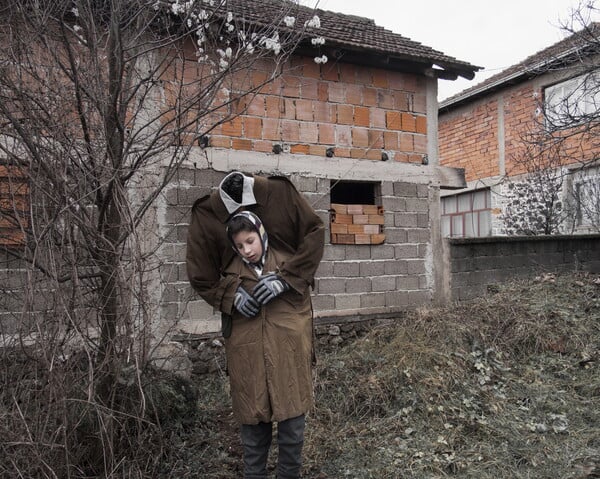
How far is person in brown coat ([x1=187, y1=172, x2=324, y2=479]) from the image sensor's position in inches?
93.4

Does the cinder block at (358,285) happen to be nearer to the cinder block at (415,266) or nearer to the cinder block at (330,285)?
the cinder block at (330,285)

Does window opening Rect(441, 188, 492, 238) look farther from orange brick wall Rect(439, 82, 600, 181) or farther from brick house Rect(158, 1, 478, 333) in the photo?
brick house Rect(158, 1, 478, 333)

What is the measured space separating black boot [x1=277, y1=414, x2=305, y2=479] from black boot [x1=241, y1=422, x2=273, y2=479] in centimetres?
8

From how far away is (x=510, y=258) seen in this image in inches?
267

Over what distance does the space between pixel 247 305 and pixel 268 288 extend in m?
0.13

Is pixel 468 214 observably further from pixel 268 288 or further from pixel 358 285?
pixel 268 288

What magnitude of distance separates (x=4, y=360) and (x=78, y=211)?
87cm

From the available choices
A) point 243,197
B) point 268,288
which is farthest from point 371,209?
point 268,288

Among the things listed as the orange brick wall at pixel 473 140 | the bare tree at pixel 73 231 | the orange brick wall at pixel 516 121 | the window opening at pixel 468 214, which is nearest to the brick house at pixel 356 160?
the bare tree at pixel 73 231

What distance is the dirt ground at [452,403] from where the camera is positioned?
3.13m

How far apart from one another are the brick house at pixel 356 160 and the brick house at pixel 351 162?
→ 1cm

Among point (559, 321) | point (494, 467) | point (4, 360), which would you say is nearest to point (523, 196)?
point (559, 321)

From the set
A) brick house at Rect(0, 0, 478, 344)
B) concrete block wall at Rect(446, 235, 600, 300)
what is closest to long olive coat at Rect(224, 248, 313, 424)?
brick house at Rect(0, 0, 478, 344)

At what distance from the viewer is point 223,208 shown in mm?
2508
